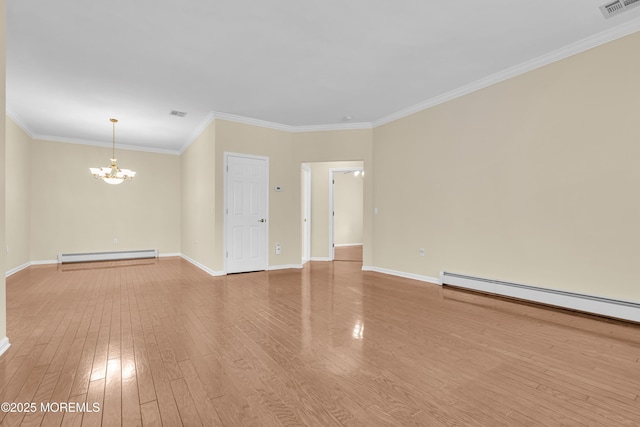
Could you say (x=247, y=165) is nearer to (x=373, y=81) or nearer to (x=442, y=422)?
(x=373, y=81)

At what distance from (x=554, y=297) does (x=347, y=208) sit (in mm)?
7203

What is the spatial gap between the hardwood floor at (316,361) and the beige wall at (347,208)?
6248 mm

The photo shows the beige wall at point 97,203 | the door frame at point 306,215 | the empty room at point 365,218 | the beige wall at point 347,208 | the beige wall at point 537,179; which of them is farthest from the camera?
the beige wall at point 347,208

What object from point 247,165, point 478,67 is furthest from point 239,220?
point 478,67

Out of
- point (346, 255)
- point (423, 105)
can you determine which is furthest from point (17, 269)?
point (423, 105)

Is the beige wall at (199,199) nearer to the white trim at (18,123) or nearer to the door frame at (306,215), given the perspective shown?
the door frame at (306,215)

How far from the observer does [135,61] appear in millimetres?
3615

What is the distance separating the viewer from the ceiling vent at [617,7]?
2.70 m

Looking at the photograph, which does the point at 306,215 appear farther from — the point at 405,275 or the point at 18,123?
the point at 18,123

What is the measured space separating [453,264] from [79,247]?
26.7ft

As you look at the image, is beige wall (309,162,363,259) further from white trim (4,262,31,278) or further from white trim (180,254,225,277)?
white trim (4,262,31,278)

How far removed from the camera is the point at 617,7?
2758 mm

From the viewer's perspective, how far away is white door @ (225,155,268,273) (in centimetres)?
549

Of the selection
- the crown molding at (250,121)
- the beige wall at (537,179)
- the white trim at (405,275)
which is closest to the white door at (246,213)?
the crown molding at (250,121)
